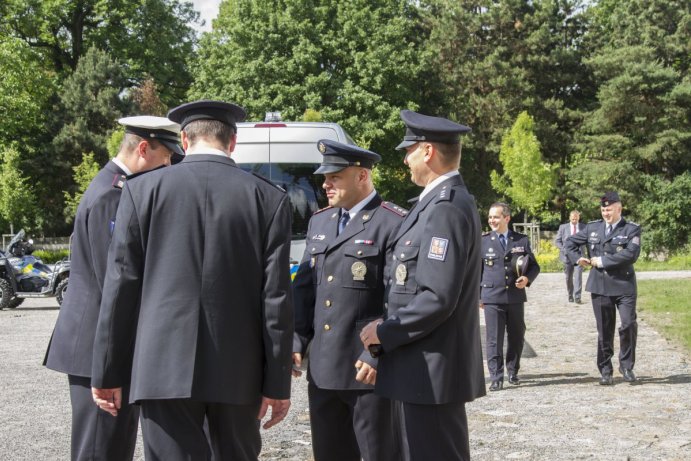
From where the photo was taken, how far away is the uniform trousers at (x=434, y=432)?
3777 millimetres

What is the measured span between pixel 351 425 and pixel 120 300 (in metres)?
1.71

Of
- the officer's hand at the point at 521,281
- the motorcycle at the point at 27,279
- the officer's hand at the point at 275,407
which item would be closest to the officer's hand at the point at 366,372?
the officer's hand at the point at 275,407

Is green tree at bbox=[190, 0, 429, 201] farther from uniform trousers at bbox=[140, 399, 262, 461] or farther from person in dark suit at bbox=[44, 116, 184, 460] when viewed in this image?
uniform trousers at bbox=[140, 399, 262, 461]

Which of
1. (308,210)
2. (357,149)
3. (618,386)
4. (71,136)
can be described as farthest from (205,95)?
(357,149)

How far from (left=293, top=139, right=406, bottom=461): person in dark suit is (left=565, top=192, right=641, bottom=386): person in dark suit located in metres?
4.99

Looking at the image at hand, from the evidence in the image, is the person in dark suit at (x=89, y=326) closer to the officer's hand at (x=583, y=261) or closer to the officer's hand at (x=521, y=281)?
the officer's hand at (x=521, y=281)

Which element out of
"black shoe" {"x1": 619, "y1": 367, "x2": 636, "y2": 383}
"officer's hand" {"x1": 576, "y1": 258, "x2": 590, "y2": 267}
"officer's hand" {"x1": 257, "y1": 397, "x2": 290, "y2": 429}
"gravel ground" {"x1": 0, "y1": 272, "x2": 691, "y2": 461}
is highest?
"officer's hand" {"x1": 576, "y1": 258, "x2": 590, "y2": 267}

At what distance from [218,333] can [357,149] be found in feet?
6.01

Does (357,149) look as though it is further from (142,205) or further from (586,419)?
(586,419)

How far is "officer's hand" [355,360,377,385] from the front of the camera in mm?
4184

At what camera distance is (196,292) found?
350cm

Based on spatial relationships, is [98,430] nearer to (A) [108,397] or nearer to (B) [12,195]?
(A) [108,397]

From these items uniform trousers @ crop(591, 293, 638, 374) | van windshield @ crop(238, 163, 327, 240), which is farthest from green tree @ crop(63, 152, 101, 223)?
uniform trousers @ crop(591, 293, 638, 374)

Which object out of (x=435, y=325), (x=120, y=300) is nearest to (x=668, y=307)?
(x=435, y=325)
